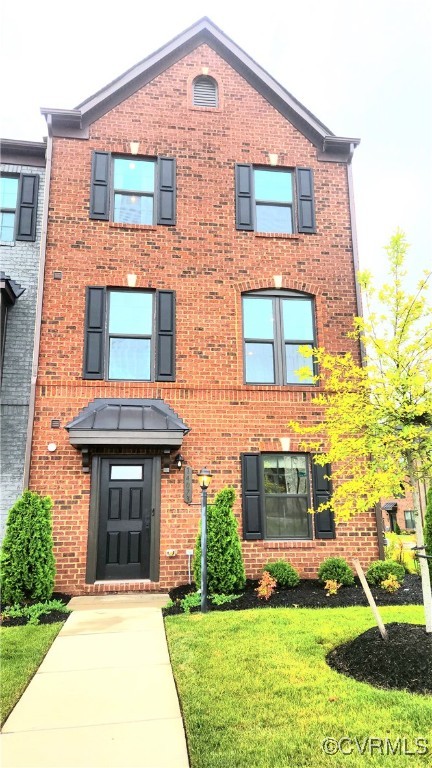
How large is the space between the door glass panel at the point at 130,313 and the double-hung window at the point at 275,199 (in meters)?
2.63

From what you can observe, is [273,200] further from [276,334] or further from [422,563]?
[422,563]

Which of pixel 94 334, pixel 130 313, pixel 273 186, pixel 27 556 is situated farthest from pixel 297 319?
pixel 27 556

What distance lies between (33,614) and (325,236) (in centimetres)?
885

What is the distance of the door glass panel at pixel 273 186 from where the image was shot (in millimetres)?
10898

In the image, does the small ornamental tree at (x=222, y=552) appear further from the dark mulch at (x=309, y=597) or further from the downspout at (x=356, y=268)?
the downspout at (x=356, y=268)

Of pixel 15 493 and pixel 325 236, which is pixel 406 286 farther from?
pixel 15 493

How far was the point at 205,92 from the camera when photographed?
1113 centimetres

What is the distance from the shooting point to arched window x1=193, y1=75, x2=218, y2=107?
11.0 metres

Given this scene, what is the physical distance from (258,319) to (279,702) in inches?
290

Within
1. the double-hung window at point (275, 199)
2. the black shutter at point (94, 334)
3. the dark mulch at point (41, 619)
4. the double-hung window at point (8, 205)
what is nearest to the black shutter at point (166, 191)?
the double-hung window at point (275, 199)

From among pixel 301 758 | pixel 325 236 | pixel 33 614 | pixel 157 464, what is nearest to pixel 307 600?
pixel 157 464

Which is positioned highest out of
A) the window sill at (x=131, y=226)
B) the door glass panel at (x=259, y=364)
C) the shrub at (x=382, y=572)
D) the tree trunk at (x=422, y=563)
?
the window sill at (x=131, y=226)

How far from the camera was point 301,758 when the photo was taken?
300cm

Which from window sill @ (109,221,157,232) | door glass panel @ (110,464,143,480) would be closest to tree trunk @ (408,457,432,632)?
door glass panel @ (110,464,143,480)
